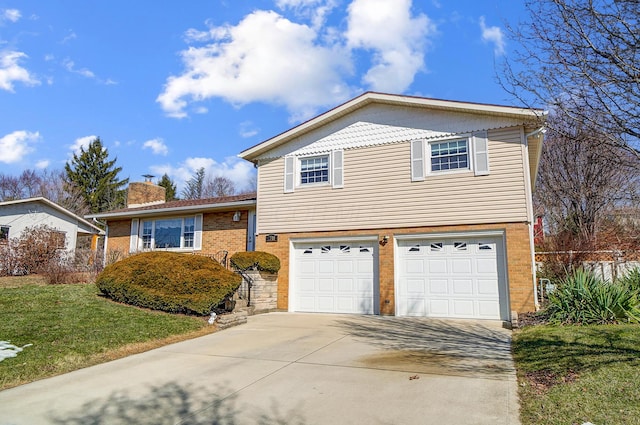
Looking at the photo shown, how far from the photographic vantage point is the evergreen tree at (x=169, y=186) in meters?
45.4

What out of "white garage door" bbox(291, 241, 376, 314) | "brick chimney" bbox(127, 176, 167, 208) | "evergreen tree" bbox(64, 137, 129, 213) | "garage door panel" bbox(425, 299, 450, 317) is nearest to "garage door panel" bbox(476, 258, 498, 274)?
"garage door panel" bbox(425, 299, 450, 317)

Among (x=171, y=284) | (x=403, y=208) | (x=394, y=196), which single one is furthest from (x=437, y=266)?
(x=171, y=284)

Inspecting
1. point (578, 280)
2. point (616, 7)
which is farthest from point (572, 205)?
point (616, 7)

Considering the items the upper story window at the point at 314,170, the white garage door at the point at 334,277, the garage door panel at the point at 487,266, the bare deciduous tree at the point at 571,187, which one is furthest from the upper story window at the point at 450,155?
the bare deciduous tree at the point at 571,187

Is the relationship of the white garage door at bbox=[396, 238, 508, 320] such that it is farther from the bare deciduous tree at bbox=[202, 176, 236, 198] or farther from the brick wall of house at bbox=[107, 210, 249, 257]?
the bare deciduous tree at bbox=[202, 176, 236, 198]

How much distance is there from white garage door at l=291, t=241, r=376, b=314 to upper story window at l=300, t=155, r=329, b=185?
2.10 m

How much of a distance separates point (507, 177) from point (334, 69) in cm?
793

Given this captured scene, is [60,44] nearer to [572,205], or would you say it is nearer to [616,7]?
[616,7]

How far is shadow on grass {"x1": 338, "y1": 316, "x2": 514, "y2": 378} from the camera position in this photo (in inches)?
234

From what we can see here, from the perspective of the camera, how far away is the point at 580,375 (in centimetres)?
495

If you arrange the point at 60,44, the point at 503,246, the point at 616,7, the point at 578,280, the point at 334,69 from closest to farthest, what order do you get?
the point at 616,7 → the point at 578,280 → the point at 503,246 → the point at 60,44 → the point at 334,69

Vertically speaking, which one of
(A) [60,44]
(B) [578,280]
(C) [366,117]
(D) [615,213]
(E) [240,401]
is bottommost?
(E) [240,401]

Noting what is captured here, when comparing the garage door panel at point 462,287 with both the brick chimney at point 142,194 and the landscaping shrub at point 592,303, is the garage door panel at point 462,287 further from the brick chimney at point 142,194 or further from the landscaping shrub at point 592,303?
the brick chimney at point 142,194

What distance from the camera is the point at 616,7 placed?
4.62m
